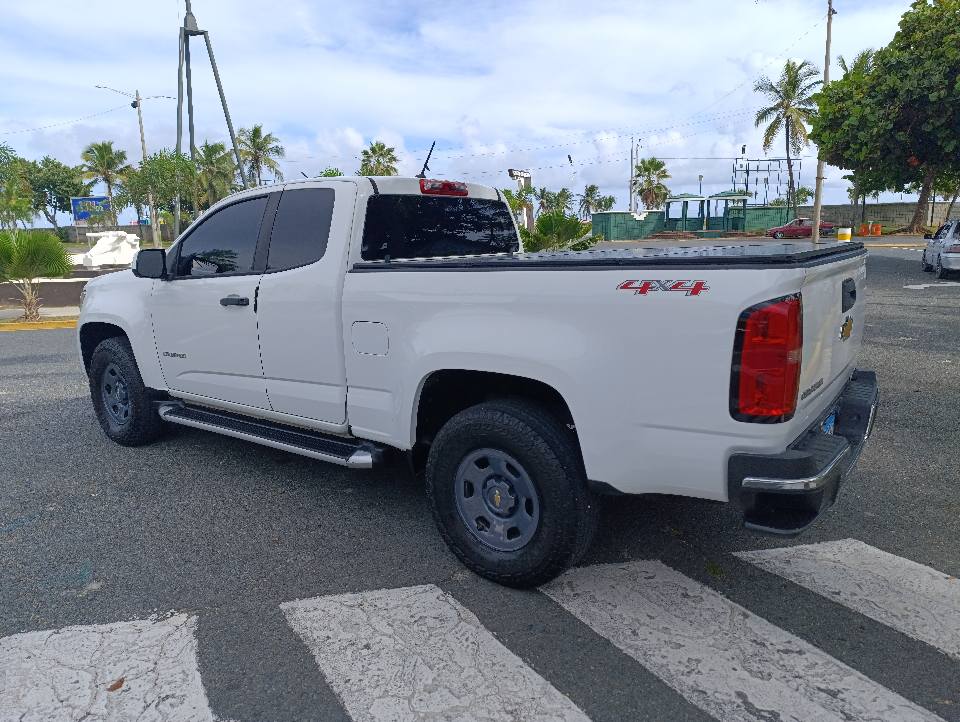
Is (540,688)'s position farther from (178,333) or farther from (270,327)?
(178,333)

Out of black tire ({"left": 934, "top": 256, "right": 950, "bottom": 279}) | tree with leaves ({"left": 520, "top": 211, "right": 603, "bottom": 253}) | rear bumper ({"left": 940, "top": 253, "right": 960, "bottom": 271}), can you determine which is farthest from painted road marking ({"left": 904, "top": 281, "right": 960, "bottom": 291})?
tree with leaves ({"left": 520, "top": 211, "right": 603, "bottom": 253})

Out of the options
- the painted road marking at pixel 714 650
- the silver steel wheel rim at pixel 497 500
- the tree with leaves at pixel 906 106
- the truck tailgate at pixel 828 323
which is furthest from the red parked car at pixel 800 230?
the silver steel wheel rim at pixel 497 500

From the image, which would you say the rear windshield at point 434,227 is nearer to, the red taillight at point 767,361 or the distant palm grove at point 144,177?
the red taillight at point 767,361

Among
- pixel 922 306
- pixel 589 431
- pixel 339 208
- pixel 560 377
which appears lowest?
pixel 922 306

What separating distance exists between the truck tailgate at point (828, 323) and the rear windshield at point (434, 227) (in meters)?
2.29

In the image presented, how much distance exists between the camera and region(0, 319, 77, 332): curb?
535 inches

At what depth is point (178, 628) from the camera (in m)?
3.13

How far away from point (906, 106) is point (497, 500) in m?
22.5

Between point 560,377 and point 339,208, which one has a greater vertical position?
Result: point 339,208

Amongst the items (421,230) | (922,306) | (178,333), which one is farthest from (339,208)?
(922,306)

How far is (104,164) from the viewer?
7725 cm

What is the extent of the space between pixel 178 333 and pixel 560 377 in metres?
3.09

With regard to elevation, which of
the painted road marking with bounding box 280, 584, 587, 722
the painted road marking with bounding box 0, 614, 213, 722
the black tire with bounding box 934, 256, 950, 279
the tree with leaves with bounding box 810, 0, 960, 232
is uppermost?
the tree with leaves with bounding box 810, 0, 960, 232

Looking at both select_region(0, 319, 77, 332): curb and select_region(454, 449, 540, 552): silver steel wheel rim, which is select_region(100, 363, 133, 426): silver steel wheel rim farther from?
select_region(0, 319, 77, 332): curb
